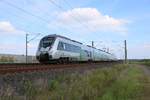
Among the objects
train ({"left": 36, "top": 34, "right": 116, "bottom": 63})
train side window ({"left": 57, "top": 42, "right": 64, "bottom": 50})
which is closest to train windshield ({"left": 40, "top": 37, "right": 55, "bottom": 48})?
train ({"left": 36, "top": 34, "right": 116, "bottom": 63})

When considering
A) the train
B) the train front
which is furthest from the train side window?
the train front

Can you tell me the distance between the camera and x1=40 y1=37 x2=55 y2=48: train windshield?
30888mm

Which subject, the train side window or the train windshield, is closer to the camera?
the train windshield

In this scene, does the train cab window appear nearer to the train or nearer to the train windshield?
the train

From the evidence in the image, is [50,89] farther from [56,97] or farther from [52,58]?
[52,58]

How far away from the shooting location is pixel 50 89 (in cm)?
1491

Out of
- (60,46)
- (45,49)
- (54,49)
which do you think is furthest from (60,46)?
(45,49)

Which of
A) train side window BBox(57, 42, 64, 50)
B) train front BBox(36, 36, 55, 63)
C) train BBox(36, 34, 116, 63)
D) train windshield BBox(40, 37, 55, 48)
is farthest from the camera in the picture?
train side window BBox(57, 42, 64, 50)

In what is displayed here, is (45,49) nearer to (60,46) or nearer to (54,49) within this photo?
(54,49)

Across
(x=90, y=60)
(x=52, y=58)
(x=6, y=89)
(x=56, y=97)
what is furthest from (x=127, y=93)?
(x=90, y=60)

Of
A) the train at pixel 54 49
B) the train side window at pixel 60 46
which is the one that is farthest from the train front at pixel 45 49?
the train side window at pixel 60 46

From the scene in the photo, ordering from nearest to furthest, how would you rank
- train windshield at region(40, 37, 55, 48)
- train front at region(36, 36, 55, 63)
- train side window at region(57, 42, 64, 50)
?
1. train front at region(36, 36, 55, 63)
2. train windshield at region(40, 37, 55, 48)
3. train side window at region(57, 42, 64, 50)

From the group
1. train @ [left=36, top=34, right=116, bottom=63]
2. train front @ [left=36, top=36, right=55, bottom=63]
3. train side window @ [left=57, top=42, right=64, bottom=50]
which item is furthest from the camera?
train side window @ [left=57, top=42, right=64, bottom=50]

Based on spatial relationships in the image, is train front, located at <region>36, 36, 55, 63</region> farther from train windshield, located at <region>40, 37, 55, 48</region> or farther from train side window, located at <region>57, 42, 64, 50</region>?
train side window, located at <region>57, 42, 64, 50</region>
